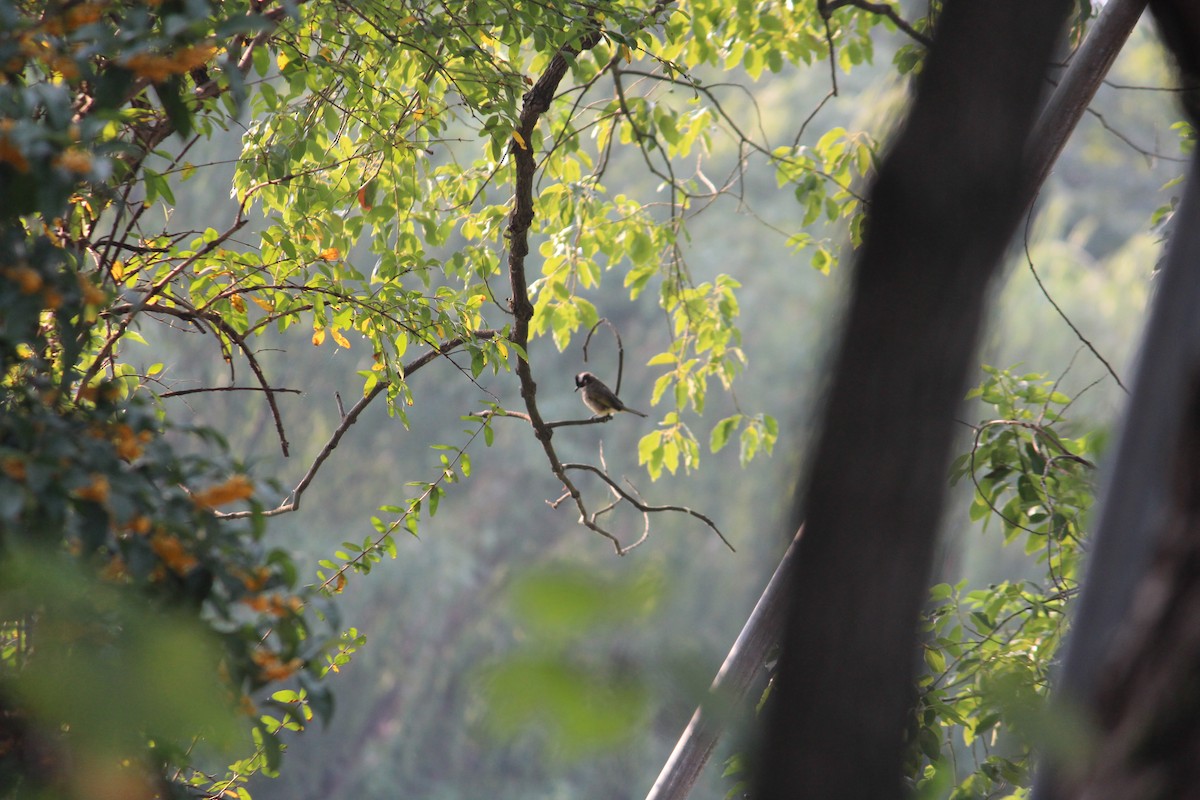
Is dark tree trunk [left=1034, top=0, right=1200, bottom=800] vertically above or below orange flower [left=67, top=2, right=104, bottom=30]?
below

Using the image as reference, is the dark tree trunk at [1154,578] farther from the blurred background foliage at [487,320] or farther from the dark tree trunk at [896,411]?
the dark tree trunk at [896,411]

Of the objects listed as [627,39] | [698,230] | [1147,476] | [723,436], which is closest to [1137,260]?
[698,230]

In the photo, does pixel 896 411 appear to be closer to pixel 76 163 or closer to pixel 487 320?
pixel 76 163

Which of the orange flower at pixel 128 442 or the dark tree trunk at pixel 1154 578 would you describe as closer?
the dark tree trunk at pixel 1154 578

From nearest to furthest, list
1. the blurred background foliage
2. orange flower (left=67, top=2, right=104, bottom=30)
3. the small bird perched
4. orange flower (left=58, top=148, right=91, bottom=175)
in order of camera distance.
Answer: the blurred background foliage, orange flower (left=58, top=148, right=91, bottom=175), orange flower (left=67, top=2, right=104, bottom=30), the small bird perched

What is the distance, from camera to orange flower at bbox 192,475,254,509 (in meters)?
1.06

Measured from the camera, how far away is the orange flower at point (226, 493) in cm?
106

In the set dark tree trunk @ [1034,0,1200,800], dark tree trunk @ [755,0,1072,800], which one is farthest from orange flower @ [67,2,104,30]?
dark tree trunk @ [1034,0,1200,800]

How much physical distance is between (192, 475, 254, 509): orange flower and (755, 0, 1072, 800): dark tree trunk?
567mm

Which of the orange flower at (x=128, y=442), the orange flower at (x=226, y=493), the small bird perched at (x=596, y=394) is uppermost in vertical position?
the small bird perched at (x=596, y=394)

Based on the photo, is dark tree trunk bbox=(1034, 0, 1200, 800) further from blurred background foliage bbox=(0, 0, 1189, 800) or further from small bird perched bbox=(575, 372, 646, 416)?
small bird perched bbox=(575, 372, 646, 416)

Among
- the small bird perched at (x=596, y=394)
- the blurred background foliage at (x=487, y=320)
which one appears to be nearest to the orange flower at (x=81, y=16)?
the blurred background foliage at (x=487, y=320)

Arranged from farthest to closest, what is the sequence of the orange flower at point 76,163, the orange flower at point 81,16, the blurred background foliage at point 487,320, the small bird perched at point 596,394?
1. the small bird perched at point 596,394
2. the orange flower at point 81,16
3. the orange flower at point 76,163
4. the blurred background foliage at point 487,320

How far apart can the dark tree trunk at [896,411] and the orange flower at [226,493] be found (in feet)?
1.86
